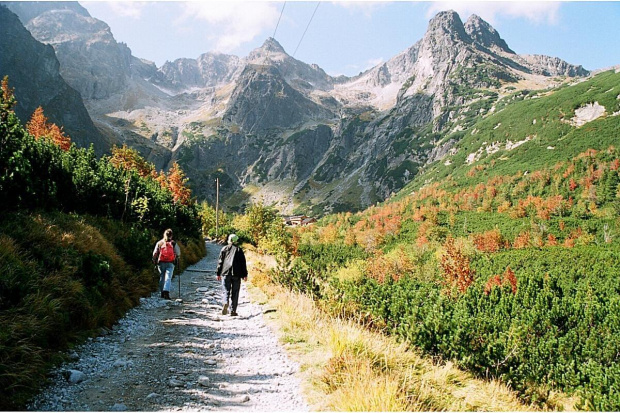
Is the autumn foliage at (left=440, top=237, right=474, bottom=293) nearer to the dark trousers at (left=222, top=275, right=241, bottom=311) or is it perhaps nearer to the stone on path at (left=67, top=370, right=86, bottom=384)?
the dark trousers at (left=222, top=275, right=241, bottom=311)

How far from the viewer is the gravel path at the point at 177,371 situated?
14.3 feet

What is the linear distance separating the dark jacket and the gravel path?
132 centimetres

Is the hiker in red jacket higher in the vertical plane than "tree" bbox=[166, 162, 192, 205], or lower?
lower

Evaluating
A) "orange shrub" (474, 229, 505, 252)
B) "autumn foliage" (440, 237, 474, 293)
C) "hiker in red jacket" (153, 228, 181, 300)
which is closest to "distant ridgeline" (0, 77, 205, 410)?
"hiker in red jacket" (153, 228, 181, 300)

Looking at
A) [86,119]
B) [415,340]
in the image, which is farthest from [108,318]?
[86,119]

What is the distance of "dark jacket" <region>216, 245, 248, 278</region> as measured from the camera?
9.05 metres

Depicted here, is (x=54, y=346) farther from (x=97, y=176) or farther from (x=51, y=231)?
(x=97, y=176)

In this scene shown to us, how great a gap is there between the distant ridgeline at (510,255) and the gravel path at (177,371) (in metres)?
2.85

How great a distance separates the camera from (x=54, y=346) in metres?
5.51

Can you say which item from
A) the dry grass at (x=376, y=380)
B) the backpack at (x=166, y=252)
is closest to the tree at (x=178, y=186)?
the backpack at (x=166, y=252)

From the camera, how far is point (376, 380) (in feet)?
14.3

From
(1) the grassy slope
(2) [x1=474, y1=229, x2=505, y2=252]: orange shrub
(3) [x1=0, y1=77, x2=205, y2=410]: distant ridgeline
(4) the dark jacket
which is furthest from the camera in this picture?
(2) [x1=474, y1=229, x2=505, y2=252]: orange shrub

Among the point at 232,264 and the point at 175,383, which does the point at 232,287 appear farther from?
the point at 175,383

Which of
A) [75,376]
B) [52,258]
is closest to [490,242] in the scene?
[52,258]
